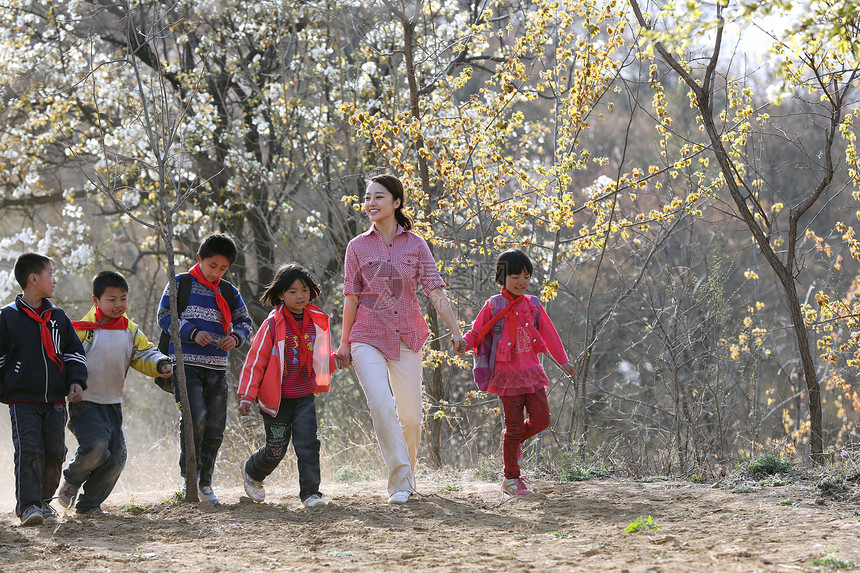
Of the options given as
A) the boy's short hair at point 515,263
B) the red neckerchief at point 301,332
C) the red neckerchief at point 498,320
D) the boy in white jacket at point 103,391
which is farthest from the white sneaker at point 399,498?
the boy in white jacket at point 103,391

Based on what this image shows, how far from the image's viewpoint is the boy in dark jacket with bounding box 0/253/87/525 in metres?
5.23

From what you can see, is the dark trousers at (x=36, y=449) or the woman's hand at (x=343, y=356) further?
the woman's hand at (x=343, y=356)

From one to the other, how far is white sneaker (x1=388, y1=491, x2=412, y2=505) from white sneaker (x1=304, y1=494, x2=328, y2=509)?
0.44 meters

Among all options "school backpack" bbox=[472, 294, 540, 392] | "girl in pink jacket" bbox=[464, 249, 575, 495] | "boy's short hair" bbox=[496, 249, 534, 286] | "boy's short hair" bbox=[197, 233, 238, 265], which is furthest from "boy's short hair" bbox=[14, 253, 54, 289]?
"boy's short hair" bbox=[496, 249, 534, 286]

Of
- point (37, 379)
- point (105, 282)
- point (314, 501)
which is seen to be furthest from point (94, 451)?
point (314, 501)

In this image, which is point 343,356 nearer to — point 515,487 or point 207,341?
point 207,341

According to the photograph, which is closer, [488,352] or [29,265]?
[29,265]

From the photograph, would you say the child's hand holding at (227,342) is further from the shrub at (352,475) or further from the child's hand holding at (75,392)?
the shrub at (352,475)

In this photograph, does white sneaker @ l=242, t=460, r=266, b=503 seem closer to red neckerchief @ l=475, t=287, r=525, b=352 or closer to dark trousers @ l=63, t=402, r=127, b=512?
dark trousers @ l=63, t=402, r=127, b=512

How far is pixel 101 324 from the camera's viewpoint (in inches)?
231

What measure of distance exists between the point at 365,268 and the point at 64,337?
72.6 inches

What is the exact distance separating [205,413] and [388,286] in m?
1.48

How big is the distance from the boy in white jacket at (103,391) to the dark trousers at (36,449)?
129mm

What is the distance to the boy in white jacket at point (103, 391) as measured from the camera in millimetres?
5586
